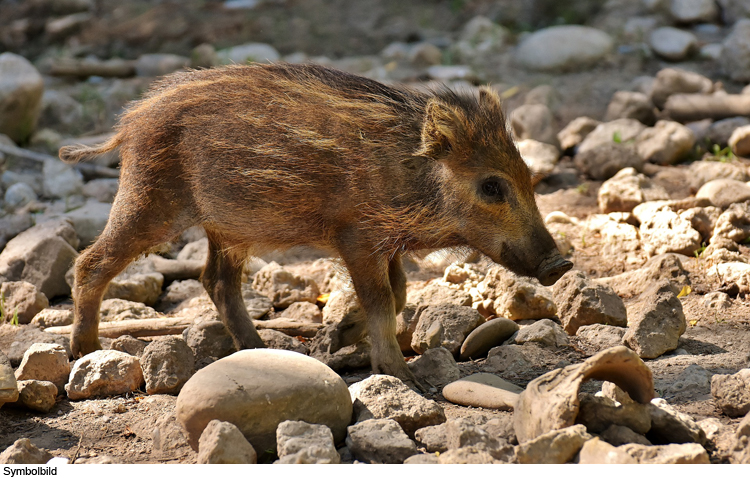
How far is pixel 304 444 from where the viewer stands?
337 centimetres

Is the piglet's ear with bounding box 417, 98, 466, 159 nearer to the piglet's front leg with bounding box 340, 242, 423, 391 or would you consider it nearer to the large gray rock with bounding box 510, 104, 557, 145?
the piglet's front leg with bounding box 340, 242, 423, 391

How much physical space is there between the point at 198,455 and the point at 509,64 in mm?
8926

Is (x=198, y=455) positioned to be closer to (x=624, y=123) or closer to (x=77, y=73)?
(x=624, y=123)

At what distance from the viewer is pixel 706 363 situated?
4.36 metres

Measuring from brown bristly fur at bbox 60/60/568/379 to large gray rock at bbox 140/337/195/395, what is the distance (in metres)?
0.62

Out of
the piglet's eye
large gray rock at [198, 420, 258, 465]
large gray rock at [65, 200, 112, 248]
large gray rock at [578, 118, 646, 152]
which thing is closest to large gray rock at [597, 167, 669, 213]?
large gray rock at [578, 118, 646, 152]

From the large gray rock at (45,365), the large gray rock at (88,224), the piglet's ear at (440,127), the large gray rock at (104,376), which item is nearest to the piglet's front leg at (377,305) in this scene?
the piglet's ear at (440,127)

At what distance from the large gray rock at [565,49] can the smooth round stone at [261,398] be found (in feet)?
26.5

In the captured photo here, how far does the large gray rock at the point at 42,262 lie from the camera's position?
20.6 feet

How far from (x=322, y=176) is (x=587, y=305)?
1.87 meters

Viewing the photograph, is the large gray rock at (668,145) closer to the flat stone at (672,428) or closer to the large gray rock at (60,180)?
the flat stone at (672,428)

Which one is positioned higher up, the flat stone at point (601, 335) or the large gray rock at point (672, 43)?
the large gray rock at point (672, 43)

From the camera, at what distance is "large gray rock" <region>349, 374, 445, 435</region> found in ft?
12.5
